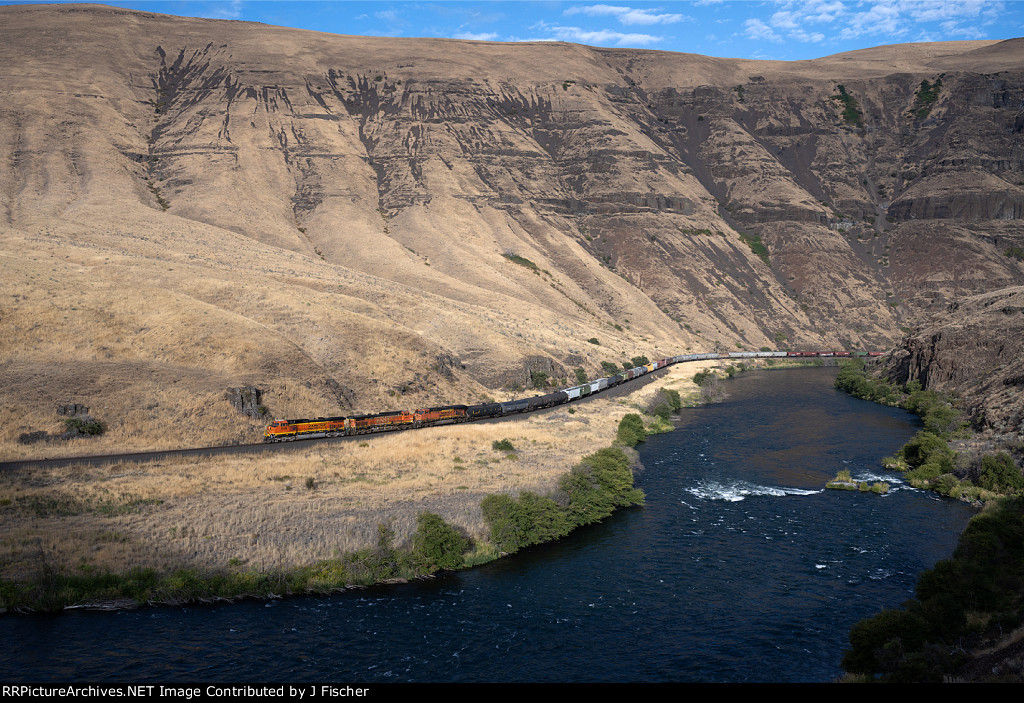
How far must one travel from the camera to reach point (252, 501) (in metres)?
38.3

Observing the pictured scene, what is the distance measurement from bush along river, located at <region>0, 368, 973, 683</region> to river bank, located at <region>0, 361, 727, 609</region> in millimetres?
1405

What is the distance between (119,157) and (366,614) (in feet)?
435

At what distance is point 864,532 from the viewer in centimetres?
4022

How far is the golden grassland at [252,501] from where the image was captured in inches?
1266

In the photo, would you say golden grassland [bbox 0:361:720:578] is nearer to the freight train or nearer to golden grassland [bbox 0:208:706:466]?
the freight train

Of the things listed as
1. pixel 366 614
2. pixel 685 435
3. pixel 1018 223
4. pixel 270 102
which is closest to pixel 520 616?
pixel 366 614

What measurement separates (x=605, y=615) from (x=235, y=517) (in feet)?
59.9

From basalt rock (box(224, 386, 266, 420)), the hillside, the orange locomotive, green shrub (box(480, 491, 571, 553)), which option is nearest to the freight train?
the orange locomotive

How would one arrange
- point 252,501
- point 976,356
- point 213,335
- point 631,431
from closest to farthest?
1. point 252,501
2. point 213,335
3. point 631,431
4. point 976,356

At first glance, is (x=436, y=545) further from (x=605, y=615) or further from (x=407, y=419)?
(x=407, y=419)

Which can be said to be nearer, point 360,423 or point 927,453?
point 927,453

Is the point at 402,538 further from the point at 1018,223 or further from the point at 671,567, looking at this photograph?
the point at 1018,223

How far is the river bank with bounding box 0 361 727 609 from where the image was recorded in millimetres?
30469

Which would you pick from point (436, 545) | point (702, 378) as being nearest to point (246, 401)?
point (436, 545)
